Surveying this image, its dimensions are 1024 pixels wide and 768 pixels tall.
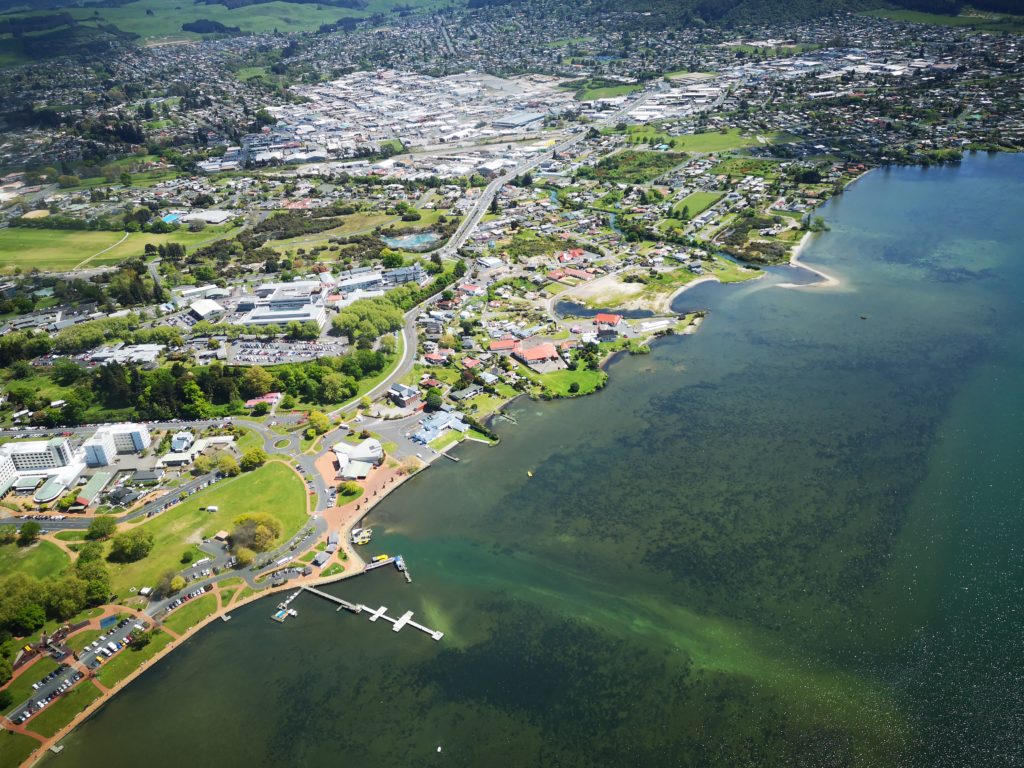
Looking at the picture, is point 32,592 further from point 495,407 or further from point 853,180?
point 853,180

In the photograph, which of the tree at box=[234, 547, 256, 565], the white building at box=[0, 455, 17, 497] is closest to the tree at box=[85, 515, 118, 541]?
the tree at box=[234, 547, 256, 565]

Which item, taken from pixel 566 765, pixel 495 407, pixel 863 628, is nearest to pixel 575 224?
pixel 495 407

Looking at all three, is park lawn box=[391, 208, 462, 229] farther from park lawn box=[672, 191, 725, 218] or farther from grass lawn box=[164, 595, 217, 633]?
grass lawn box=[164, 595, 217, 633]

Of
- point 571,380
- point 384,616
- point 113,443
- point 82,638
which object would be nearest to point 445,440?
point 571,380

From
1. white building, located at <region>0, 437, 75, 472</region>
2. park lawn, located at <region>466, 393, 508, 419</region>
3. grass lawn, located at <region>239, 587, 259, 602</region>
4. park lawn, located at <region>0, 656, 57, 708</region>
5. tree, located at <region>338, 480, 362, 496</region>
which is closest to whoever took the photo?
park lawn, located at <region>0, 656, 57, 708</region>

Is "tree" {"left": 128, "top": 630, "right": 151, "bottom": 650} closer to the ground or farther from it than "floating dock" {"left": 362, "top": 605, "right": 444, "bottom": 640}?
farther from it

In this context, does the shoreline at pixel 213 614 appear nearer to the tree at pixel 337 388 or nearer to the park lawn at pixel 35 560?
the park lawn at pixel 35 560
